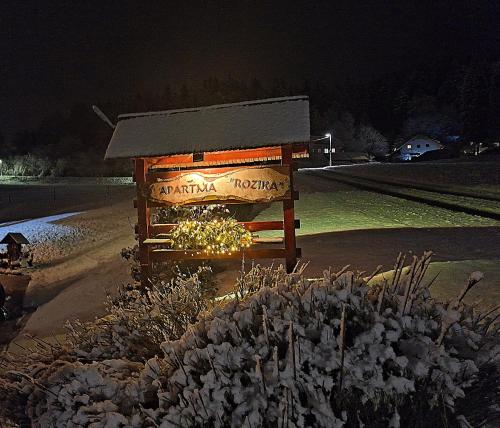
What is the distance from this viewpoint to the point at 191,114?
930 centimetres

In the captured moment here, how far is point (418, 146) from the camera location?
10556 cm

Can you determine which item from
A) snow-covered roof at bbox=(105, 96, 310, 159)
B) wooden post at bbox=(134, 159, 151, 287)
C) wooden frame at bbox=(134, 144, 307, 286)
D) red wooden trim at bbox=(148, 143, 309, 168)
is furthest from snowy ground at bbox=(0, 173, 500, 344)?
snow-covered roof at bbox=(105, 96, 310, 159)

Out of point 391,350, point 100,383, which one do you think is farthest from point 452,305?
point 100,383

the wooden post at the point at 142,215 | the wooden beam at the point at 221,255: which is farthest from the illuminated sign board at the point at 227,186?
the wooden beam at the point at 221,255

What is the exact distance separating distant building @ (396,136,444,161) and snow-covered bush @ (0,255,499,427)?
105070 millimetres

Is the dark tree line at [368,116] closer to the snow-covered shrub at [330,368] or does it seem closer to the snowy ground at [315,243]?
the snowy ground at [315,243]

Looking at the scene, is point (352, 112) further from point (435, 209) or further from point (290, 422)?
point (290, 422)

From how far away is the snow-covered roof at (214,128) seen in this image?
821 cm

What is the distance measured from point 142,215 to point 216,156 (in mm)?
1688

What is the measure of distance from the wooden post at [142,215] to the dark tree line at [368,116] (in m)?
78.4

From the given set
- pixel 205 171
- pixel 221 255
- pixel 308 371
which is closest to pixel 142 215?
pixel 205 171

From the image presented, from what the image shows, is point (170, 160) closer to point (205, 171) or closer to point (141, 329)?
point (205, 171)

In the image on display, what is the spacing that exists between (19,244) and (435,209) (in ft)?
50.3

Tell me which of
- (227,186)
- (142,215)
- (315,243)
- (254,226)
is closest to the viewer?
(227,186)
